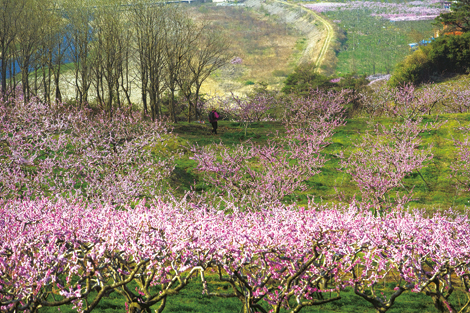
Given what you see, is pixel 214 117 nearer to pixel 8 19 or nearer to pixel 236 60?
pixel 8 19

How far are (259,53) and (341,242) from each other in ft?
510

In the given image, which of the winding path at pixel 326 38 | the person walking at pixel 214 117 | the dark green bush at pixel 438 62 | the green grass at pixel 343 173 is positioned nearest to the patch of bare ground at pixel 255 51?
the winding path at pixel 326 38

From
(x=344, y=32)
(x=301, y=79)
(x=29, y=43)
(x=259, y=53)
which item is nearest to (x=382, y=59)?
(x=344, y=32)

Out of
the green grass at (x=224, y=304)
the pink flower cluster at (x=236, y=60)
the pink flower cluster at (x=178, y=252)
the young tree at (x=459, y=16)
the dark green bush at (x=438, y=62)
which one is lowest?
the green grass at (x=224, y=304)

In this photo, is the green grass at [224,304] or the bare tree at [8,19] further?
the bare tree at [8,19]

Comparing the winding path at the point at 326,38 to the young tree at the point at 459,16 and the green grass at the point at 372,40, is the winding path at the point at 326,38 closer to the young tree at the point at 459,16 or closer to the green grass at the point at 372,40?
the green grass at the point at 372,40

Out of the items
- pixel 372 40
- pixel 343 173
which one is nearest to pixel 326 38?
pixel 372 40

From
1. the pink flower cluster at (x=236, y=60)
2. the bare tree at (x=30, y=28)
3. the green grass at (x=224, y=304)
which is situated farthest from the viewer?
the pink flower cluster at (x=236, y=60)

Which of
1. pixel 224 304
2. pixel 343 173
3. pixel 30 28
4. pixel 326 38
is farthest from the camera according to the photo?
pixel 326 38

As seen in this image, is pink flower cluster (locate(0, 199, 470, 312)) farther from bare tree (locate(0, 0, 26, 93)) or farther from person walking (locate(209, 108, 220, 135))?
bare tree (locate(0, 0, 26, 93))

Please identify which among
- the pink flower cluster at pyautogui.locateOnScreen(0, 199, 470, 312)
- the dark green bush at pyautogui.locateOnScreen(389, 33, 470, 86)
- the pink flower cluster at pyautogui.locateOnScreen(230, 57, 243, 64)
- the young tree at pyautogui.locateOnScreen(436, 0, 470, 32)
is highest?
the young tree at pyautogui.locateOnScreen(436, 0, 470, 32)

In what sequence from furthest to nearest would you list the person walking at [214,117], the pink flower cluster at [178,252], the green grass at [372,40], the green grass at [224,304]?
the green grass at [372,40] < the person walking at [214,117] < the green grass at [224,304] < the pink flower cluster at [178,252]

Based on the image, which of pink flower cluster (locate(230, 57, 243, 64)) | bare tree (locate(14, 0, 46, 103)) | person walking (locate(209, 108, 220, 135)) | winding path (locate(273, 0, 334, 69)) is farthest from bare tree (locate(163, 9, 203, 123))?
pink flower cluster (locate(230, 57, 243, 64))

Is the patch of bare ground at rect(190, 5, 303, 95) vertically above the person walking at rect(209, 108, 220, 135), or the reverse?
the patch of bare ground at rect(190, 5, 303, 95)
